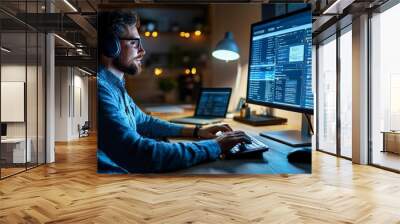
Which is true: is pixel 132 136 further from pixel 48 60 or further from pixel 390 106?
pixel 390 106

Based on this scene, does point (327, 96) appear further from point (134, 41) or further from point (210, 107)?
point (134, 41)

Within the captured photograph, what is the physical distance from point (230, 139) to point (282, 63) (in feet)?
3.56

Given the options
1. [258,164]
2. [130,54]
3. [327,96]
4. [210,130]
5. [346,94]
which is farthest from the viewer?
[327,96]

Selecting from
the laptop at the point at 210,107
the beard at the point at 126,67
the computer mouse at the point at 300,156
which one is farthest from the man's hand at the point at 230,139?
the beard at the point at 126,67

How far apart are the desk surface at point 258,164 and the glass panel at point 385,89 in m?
2.20

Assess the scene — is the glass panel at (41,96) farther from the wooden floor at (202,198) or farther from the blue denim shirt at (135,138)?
the blue denim shirt at (135,138)

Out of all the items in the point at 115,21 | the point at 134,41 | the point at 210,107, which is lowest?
the point at 210,107

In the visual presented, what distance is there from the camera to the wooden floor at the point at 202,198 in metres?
3.46

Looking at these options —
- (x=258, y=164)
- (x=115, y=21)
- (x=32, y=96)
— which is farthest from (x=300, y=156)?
(x=32, y=96)

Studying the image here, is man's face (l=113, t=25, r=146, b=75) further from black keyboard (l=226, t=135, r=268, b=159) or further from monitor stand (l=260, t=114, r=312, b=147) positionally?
monitor stand (l=260, t=114, r=312, b=147)

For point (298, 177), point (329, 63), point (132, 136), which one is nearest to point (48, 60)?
point (132, 136)

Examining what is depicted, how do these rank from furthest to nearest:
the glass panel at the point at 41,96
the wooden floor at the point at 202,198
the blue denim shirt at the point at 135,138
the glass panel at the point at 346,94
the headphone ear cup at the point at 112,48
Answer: the glass panel at the point at 346,94
the glass panel at the point at 41,96
the headphone ear cup at the point at 112,48
the blue denim shirt at the point at 135,138
the wooden floor at the point at 202,198

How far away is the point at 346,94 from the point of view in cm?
733

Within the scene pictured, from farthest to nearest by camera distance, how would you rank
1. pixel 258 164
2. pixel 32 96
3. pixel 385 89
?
pixel 32 96 < pixel 385 89 < pixel 258 164
